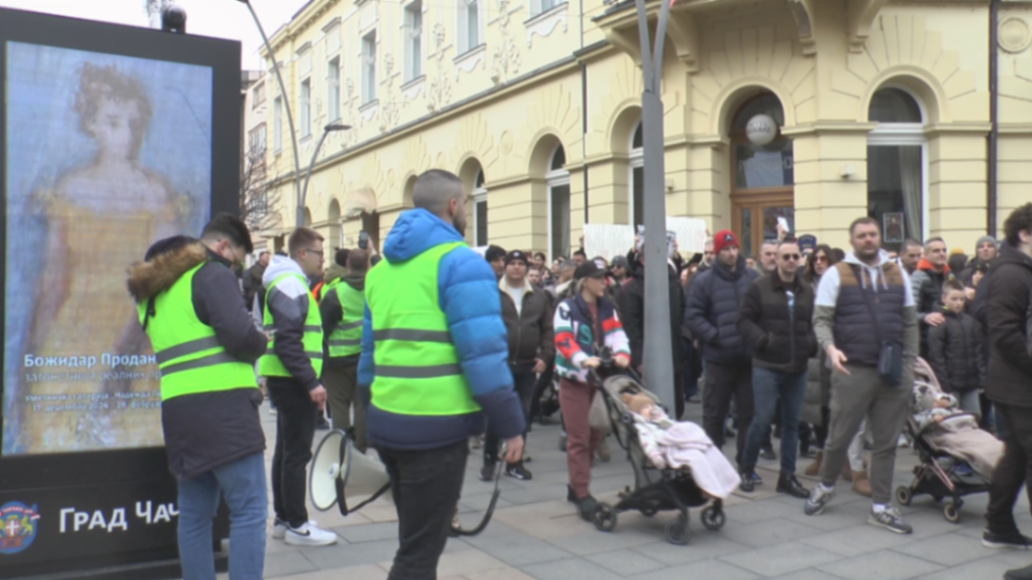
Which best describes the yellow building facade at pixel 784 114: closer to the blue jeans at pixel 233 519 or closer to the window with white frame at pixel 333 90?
the blue jeans at pixel 233 519

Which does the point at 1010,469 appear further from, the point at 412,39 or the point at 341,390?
the point at 412,39

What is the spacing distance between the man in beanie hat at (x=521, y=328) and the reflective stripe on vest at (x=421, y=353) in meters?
A: 4.28

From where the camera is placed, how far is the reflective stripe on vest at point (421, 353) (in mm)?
3533

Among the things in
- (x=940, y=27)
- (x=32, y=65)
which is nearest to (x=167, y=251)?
(x=32, y=65)

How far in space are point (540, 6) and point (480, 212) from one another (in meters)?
5.91

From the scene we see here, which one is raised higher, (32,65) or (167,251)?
(32,65)

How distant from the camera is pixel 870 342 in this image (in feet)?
20.2

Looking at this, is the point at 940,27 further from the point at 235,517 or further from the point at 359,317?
the point at 235,517

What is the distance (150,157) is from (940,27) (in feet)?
42.2

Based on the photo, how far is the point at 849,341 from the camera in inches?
246

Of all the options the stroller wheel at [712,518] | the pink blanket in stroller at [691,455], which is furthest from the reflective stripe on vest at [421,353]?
the stroller wheel at [712,518]

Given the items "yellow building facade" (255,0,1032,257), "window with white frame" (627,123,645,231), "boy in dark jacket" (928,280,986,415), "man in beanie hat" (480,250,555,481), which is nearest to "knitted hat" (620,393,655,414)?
"man in beanie hat" (480,250,555,481)

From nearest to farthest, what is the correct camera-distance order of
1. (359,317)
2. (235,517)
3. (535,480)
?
(235,517), (359,317), (535,480)

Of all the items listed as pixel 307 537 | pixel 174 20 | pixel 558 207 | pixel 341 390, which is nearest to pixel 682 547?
pixel 307 537
